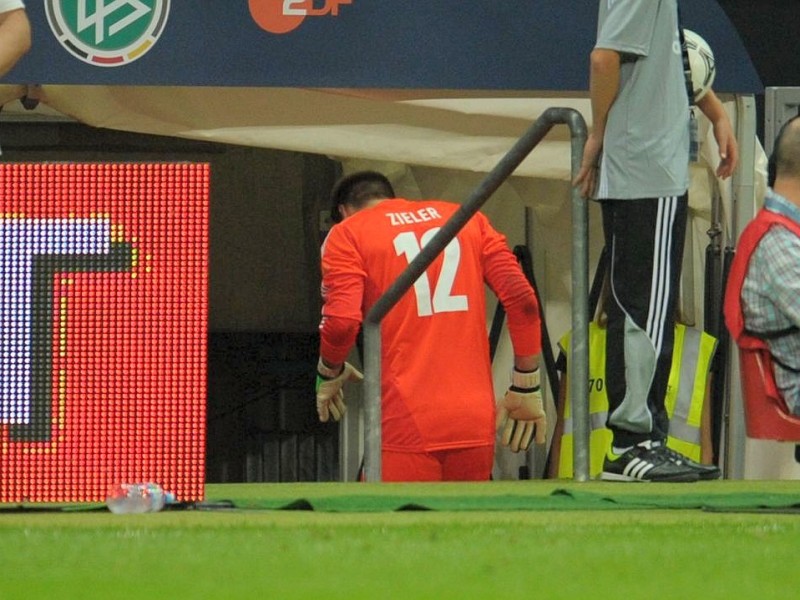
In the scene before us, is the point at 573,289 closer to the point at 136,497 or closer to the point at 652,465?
the point at 652,465

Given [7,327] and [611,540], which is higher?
[7,327]

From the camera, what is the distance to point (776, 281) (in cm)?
529

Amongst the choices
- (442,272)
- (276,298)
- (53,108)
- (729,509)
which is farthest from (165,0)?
(729,509)

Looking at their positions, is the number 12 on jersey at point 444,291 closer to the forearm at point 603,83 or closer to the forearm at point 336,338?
the forearm at point 336,338

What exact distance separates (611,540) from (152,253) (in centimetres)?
122

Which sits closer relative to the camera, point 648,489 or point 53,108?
point 648,489

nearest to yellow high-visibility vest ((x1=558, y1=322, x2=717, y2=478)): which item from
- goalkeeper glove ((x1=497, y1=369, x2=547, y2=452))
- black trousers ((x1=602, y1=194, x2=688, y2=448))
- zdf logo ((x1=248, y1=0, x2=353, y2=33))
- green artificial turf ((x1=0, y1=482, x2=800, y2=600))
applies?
goalkeeper glove ((x1=497, y1=369, x2=547, y2=452))

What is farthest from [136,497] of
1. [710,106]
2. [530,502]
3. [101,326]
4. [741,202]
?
[741,202]

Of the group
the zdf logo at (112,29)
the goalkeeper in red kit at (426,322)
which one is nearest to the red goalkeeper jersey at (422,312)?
the goalkeeper in red kit at (426,322)

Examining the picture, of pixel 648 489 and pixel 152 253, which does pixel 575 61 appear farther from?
pixel 152 253

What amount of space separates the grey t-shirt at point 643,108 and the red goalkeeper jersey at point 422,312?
54.1 inches

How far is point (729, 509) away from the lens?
4.24 m

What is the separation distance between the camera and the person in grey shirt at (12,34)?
451cm

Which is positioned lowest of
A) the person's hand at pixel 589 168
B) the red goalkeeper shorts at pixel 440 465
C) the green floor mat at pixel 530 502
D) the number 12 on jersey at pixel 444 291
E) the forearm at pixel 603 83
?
the red goalkeeper shorts at pixel 440 465
